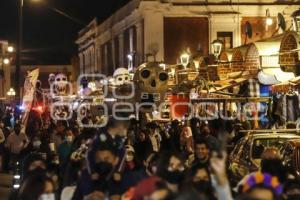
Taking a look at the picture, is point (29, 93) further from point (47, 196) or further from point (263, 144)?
point (47, 196)

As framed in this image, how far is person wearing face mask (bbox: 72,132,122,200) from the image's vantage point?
8.25 meters

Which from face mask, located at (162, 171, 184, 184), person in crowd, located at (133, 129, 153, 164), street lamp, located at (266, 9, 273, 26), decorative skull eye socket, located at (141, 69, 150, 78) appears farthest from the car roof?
street lamp, located at (266, 9, 273, 26)

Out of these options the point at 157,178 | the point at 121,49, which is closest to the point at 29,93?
the point at 157,178

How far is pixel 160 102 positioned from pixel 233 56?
8.29m

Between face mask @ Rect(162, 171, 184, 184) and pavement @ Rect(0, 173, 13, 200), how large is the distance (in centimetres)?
1180

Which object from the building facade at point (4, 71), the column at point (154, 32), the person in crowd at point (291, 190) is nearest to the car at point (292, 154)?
the person in crowd at point (291, 190)

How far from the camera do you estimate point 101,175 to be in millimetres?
8414

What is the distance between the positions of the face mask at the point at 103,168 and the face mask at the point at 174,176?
0.96 metres

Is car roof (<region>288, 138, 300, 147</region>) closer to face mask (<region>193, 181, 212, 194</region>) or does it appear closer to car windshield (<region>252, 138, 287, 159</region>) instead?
car windshield (<region>252, 138, 287, 159</region>)

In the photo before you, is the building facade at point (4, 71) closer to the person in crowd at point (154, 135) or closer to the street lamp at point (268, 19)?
the street lamp at point (268, 19)

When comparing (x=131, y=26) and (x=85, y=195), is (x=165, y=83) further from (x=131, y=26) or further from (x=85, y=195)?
(x=131, y=26)

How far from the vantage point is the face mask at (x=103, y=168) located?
8.45m

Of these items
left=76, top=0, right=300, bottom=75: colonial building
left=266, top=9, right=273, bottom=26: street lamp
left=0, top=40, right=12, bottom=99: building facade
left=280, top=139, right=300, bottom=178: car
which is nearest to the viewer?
left=280, top=139, right=300, bottom=178: car

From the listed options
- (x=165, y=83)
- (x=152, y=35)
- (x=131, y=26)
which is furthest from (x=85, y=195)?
(x=131, y=26)
